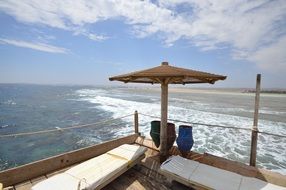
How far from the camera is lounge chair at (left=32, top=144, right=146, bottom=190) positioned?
301cm

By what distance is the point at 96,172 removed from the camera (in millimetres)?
3447

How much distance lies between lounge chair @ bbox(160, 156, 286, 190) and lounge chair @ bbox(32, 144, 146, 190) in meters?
0.86

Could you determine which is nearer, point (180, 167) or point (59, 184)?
point (59, 184)

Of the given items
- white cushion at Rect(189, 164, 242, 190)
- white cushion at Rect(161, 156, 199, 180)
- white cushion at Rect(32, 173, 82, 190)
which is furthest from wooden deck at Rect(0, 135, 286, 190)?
white cushion at Rect(32, 173, 82, 190)

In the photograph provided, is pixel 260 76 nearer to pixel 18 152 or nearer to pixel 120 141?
pixel 120 141

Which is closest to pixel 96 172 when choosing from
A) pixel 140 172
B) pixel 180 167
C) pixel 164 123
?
pixel 140 172

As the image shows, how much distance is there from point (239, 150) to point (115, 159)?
778 cm

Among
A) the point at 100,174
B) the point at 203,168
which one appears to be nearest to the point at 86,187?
the point at 100,174

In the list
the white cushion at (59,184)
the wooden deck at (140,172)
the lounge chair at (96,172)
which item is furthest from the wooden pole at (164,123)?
the white cushion at (59,184)

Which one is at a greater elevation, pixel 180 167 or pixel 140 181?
pixel 180 167

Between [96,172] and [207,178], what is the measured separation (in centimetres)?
210

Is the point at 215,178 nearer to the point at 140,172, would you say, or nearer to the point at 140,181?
the point at 140,181

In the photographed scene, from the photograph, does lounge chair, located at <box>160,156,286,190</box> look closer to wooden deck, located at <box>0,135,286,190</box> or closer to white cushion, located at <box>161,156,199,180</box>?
white cushion, located at <box>161,156,199,180</box>

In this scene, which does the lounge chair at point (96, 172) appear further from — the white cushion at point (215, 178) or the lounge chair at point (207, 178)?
the white cushion at point (215, 178)
